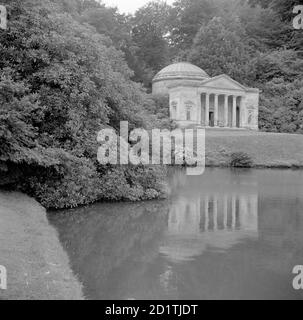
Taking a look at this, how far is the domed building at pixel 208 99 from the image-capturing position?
51.9 meters

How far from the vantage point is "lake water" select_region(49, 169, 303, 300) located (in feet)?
23.0

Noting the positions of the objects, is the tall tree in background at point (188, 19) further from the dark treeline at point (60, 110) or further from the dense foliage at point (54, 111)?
the dense foliage at point (54, 111)

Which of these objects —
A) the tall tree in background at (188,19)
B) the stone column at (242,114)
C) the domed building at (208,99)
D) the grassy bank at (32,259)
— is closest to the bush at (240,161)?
the domed building at (208,99)

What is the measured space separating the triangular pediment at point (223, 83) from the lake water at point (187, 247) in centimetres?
3794

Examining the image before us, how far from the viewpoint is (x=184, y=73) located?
189ft

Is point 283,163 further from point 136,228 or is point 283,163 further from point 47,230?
point 47,230

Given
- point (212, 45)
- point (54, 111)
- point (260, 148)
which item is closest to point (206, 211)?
point (54, 111)

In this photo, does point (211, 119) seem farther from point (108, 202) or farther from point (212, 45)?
point (108, 202)

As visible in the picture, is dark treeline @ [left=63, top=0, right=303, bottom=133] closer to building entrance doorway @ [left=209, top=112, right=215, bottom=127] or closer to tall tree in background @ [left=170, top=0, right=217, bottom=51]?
tall tree in background @ [left=170, top=0, right=217, bottom=51]

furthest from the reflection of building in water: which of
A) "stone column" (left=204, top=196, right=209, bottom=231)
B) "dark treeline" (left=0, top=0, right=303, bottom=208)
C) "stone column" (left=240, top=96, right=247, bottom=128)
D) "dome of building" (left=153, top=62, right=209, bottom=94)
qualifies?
"dome of building" (left=153, top=62, right=209, bottom=94)

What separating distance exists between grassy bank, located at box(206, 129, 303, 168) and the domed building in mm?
9324

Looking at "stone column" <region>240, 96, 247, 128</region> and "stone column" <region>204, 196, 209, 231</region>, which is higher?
"stone column" <region>240, 96, 247, 128</region>

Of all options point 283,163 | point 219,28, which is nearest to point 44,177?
point 283,163
